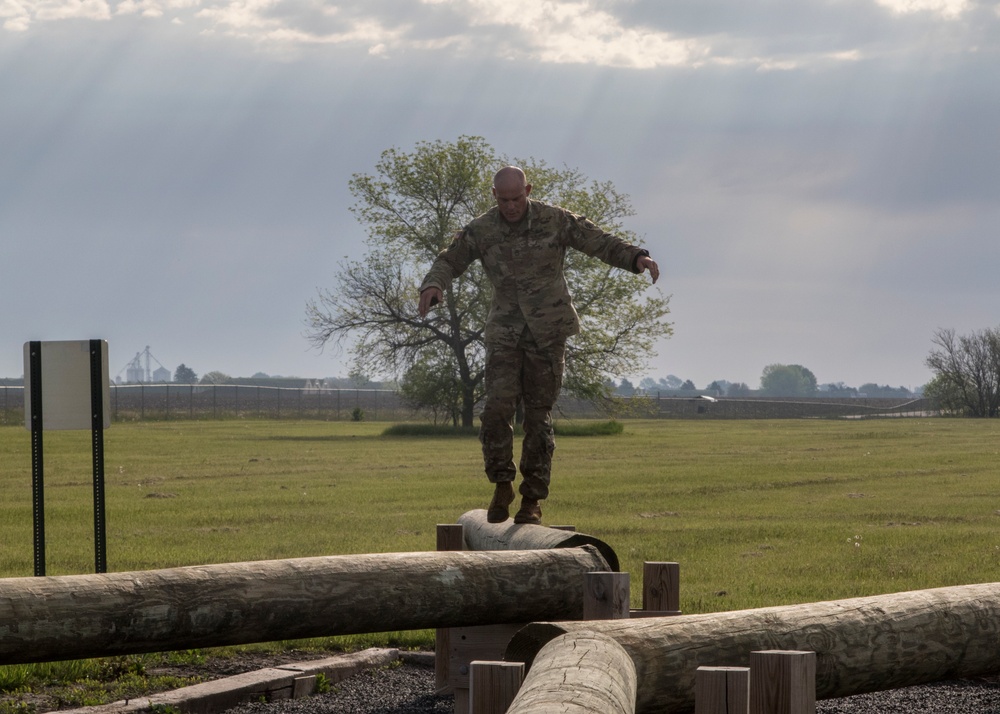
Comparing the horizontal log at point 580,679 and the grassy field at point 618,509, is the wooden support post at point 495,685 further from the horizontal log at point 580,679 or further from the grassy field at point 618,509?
the grassy field at point 618,509

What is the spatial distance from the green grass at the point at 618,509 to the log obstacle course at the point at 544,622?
2328 millimetres

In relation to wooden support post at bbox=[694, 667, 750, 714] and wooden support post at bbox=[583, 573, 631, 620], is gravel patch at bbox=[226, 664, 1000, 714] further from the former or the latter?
wooden support post at bbox=[694, 667, 750, 714]

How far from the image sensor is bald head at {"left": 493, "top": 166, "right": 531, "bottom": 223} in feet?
23.6

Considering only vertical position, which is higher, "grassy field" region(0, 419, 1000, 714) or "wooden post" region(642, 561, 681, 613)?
"wooden post" region(642, 561, 681, 613)

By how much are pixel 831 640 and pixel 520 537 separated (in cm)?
217

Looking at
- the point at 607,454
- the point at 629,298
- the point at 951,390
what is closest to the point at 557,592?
the point at 607,454

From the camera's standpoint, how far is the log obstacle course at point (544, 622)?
3.66 metres

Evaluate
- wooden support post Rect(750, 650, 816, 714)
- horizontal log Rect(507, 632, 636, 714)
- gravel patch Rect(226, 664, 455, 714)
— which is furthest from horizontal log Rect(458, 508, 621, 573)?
wooden support post Rect(750, 650, 816, 714)

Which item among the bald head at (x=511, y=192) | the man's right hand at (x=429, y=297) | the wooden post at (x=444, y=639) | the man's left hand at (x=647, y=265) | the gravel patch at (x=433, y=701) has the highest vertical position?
the bald head at (x=511, y=192)

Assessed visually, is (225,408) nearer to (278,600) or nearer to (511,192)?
(511,192)

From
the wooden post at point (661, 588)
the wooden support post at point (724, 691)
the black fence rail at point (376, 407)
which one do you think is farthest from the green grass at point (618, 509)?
the black fence rail at point (376, 407)

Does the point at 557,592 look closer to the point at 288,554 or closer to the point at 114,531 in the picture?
the point at 288,554

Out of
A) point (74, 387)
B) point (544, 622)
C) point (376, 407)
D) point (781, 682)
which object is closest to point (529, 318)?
point (74, 387)

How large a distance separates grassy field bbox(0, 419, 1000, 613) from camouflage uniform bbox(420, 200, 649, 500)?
1.75 m
